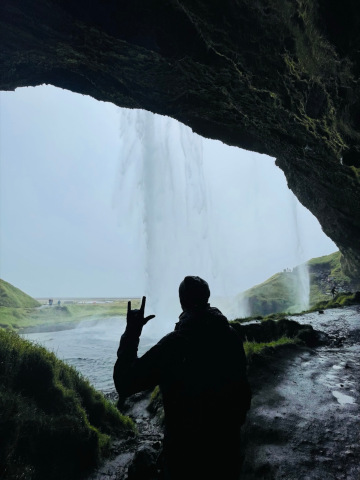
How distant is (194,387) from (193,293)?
3.12 ft

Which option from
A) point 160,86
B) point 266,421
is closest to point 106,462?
point 266,421

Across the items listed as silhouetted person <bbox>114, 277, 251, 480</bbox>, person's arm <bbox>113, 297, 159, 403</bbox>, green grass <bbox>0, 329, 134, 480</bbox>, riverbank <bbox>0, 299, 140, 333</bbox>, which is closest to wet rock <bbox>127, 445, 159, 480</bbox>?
green grass <bbox>0, 329, 134, 480</bbox>

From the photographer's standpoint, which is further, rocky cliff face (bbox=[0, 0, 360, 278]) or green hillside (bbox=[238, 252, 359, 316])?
green hillside (bbox=[238, 252, 359, 316])

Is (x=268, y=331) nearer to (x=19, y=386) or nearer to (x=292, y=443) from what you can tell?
(x=292, y=443)

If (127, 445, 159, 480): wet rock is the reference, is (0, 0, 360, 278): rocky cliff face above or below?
above

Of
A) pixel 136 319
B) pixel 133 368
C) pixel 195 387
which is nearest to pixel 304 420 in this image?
pixel 195 387

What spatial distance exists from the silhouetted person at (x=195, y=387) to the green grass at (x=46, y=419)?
2962 mm

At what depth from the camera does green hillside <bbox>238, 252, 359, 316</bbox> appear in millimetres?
61834

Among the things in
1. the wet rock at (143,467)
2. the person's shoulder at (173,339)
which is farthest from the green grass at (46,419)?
the person's shoulder at (173,339)

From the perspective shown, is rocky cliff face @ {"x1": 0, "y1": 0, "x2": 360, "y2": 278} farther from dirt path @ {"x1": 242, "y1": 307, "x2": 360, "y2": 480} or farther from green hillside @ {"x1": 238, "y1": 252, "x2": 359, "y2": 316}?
green hillside @ {"x1": 238, "y1": 252, "x2": 359, "y2": 316}

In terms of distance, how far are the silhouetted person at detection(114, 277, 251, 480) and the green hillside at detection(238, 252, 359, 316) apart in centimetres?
5977

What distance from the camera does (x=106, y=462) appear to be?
5.04m

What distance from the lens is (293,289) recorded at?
6988 centimetres

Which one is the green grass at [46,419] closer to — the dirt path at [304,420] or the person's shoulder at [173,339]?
the dirt path at [304,420]
